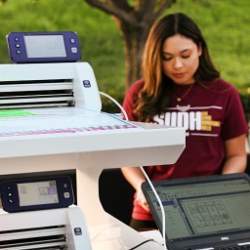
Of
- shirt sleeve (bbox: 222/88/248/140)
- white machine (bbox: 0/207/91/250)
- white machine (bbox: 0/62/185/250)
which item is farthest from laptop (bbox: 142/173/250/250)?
shirt sleeve (bbox: 222/88/248/140)

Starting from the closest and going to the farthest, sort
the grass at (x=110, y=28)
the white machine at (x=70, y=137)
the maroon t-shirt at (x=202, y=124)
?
the white machine at (x=70, y=137) → the maroon t-shirt at (x=202, y=124) → the grass at (x=110, y=28)

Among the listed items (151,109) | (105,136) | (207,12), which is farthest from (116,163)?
(207,12)

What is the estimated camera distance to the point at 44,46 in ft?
5.58

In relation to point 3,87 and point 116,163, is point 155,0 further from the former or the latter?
point 116,163

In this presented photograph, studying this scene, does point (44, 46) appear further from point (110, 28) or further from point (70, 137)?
point (110, 28)

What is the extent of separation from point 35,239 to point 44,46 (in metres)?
0.49

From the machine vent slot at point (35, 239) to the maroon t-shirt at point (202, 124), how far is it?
0.87m

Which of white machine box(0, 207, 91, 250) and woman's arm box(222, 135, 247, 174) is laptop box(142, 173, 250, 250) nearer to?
white machine box(0, 207, 91, 250)

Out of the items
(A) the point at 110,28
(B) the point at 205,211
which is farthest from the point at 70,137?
(A) the point at 110,28

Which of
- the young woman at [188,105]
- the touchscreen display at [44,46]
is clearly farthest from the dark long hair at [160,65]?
the touchscreen display at [44,46]

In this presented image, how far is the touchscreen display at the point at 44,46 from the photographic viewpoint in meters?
1.69

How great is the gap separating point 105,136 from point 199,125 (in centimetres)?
118

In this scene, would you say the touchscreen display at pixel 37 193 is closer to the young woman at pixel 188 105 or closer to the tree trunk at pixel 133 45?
the young woman at pixel 188 105

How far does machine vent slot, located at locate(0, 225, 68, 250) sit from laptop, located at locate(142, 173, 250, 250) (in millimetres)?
272
